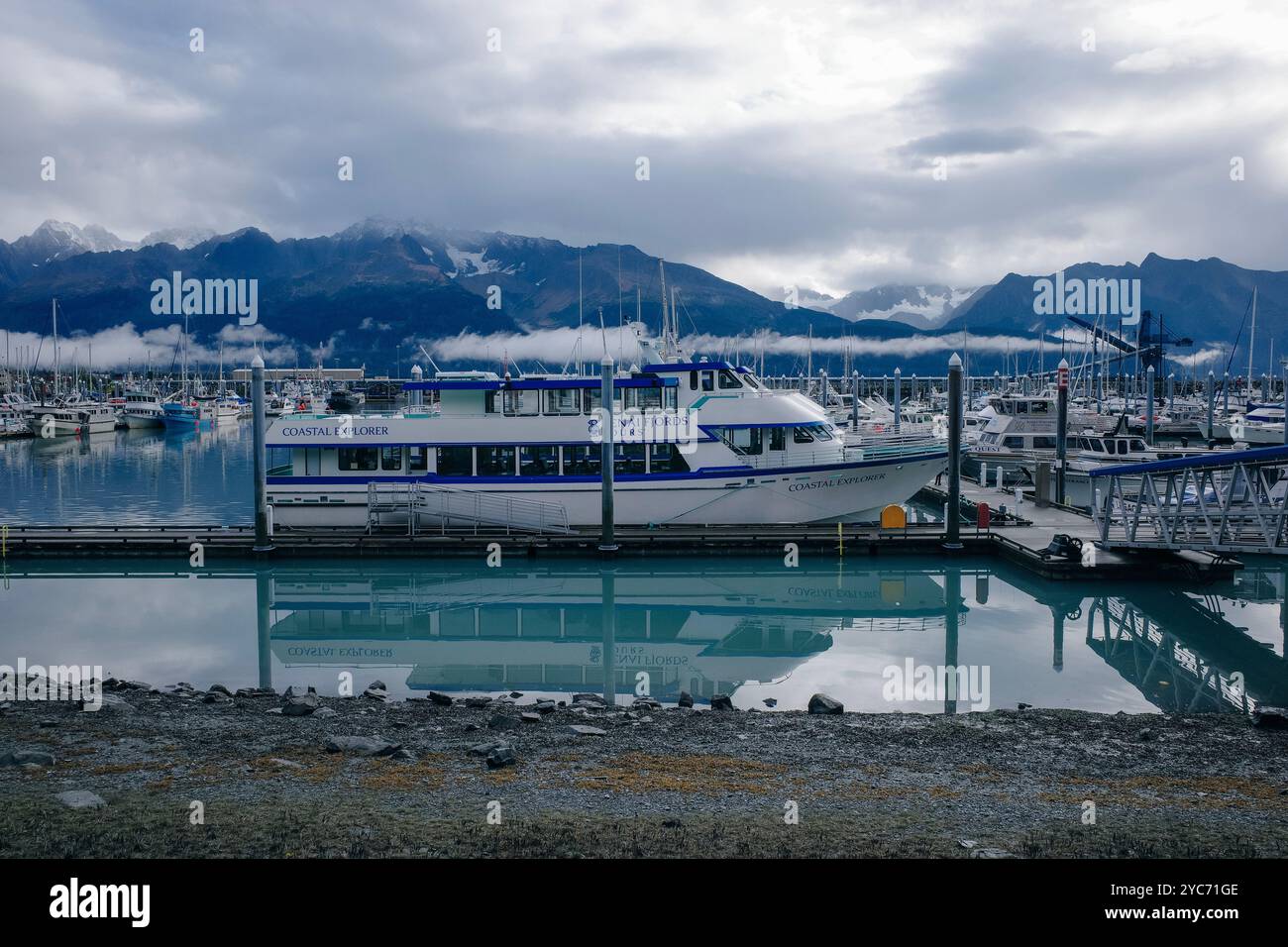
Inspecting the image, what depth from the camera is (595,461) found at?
96.1 feet

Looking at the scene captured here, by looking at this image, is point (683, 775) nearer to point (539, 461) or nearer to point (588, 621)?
point (588, 621)

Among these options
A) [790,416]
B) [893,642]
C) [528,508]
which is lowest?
[893,642]

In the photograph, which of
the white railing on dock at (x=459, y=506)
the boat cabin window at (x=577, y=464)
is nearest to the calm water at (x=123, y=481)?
the white railing on dock at (x=459, y=506)

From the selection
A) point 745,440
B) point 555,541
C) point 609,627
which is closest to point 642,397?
point 745,440

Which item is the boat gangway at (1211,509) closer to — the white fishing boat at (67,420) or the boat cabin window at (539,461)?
the boat cabin window at (539,461)

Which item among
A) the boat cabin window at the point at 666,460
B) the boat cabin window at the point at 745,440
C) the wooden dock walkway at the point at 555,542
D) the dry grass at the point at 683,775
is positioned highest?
the boat cabin window at the point at 745,440

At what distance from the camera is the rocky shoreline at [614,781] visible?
7.71m

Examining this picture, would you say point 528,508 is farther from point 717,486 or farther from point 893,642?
point 893,642

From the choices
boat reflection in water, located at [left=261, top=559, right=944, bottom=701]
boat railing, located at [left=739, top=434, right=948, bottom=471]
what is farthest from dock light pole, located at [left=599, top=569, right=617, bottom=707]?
boat railing, located at [left=739, top=434, right=948, bottom=471]

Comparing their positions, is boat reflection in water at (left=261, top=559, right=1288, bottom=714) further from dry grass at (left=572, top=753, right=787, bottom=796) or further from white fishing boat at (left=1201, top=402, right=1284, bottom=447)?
white fishing boat at (left=1201, top=402, right=1284, bottom=447)

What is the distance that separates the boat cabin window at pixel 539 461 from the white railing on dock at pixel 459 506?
0.88 metres

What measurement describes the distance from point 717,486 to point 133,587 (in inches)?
632
